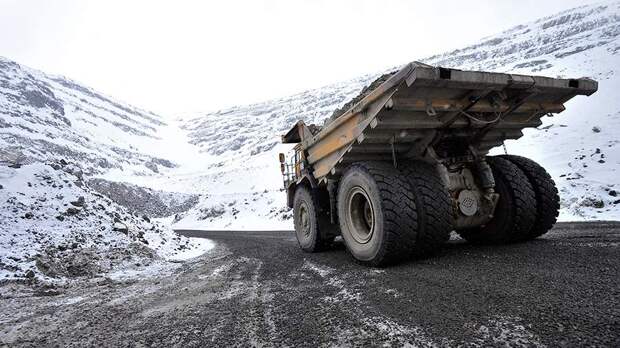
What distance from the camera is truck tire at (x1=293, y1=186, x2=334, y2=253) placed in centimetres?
612

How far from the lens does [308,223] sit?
6527 mm

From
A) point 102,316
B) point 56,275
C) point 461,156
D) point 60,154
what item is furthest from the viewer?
point 60,154

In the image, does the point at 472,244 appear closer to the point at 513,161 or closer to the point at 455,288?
the point at 513,161

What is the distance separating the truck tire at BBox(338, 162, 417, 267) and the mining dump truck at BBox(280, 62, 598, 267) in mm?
11

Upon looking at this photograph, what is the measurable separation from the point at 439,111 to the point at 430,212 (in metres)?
1.11

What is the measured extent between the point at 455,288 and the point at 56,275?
574 cm

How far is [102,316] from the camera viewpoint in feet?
11.3

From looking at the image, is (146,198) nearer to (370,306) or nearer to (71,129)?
(71,129)

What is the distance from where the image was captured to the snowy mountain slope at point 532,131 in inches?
421

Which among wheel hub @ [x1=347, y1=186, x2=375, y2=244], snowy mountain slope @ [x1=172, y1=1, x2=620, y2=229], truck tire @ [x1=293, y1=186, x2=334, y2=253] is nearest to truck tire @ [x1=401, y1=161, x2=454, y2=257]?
wheel hub @ [x1=347, y1=186, x2=375, y2=244]

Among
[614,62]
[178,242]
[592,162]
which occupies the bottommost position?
[178,242]

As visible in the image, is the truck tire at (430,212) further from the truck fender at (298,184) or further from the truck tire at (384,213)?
the truck fender at (298,184)

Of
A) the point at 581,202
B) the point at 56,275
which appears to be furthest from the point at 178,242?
the point at 581,202

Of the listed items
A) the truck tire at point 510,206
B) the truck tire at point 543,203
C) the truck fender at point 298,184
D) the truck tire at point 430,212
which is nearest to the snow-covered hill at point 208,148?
the truck fender at point 298,184
